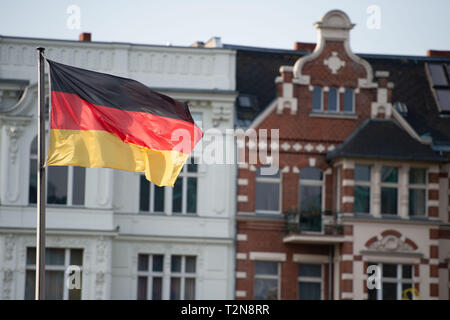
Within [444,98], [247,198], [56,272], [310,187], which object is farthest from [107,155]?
[444,98]

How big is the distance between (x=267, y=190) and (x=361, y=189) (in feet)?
10.2

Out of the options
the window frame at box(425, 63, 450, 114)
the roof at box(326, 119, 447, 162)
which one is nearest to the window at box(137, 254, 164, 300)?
the roof at box(326, 119, 447, 162)

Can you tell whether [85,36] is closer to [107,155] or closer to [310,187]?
[310,187]

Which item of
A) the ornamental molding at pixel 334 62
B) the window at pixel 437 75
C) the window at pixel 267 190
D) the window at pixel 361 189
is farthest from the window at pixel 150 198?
the window at pixel 437 75

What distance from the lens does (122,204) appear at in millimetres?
33469

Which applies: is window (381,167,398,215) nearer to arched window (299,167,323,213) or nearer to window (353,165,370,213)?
window (353,165,370,213)

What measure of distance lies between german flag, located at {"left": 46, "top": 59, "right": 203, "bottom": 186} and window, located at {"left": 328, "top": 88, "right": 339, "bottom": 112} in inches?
727

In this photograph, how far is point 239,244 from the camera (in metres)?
33.8

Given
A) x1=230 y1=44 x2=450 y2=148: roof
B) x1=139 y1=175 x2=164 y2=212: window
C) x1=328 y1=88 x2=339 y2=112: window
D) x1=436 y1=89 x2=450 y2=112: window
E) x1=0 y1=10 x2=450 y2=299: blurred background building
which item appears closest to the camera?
x1=0 y1=10 x2=450 y2=299: blurred background building

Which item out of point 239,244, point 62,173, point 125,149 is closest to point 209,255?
point 239,244

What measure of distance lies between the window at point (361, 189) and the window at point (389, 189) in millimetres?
531

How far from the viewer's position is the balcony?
33.3 metres

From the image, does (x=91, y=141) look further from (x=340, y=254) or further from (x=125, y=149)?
(x=340, y=254)

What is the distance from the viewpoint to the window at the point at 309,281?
34125mm
